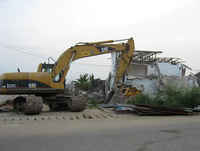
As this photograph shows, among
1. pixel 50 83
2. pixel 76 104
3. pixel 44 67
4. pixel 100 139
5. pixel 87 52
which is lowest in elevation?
pixel 100 139

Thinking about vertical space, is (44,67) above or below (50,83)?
above

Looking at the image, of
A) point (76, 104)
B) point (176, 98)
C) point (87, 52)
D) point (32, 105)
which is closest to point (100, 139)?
point (32, 105)

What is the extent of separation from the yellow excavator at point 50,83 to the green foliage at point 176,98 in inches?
166

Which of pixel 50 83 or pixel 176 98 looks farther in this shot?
pixel 176 98

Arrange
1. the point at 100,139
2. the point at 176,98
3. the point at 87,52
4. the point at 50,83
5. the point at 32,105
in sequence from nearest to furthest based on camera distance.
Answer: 1. the point at 100,139
2. the point at 32,105
3. the point at 50,83
4. the point at 87,52
5. the point at 176,98

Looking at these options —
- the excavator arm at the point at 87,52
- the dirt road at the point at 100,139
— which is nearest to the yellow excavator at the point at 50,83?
the excavator arm at the point at 87,52

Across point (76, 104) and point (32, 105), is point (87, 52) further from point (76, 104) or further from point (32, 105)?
point (32, 105)

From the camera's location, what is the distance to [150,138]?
6.45 metres

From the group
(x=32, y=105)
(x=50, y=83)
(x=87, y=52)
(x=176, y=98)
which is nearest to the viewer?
(x=32, y=105)

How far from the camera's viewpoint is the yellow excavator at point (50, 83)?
1236cm

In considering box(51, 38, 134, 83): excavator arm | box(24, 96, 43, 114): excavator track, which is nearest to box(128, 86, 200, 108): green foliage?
box(51, 38, 134, 83): excavator arm

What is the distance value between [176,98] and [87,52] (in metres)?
6.54

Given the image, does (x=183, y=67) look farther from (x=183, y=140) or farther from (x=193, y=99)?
(x=183, y=140)

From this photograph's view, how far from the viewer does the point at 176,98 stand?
48.4ft
